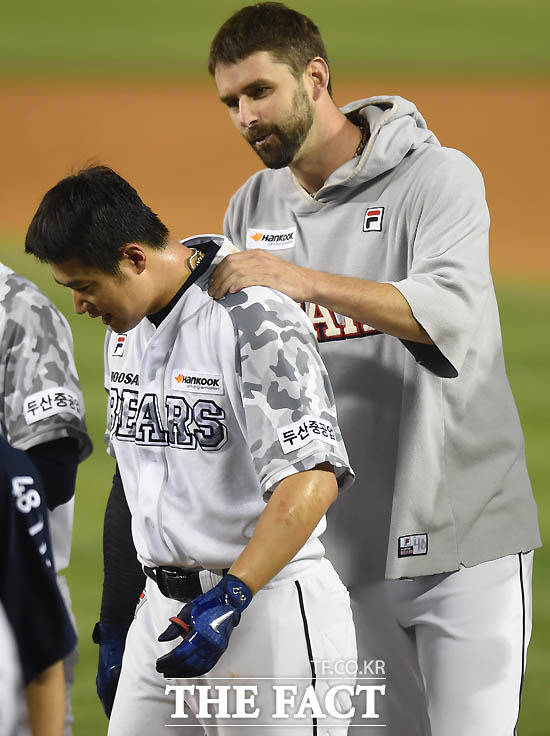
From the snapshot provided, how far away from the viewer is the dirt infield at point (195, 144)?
347 inches

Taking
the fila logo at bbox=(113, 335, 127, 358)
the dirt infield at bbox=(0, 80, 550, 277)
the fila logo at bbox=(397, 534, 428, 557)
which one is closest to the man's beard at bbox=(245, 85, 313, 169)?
the fila logo at bbox=(113, 335, 127, 358)

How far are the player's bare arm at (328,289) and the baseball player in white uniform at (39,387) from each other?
1.65 ft

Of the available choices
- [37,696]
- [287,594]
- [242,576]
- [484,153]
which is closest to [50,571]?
[37,696]

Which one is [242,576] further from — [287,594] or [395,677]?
[395,677]

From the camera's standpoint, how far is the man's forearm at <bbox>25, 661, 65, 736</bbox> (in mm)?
1438

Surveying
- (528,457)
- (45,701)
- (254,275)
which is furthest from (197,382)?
(528,457)

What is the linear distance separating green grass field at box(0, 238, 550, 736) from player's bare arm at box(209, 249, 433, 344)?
1810 mm

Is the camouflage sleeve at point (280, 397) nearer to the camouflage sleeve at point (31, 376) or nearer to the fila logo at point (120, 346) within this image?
the fila logo at point (120, 346)

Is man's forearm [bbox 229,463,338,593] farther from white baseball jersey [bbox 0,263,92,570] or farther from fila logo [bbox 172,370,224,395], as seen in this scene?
white baseball jersey [bbox 0,263,92,570]

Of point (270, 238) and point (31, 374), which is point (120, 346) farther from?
point (270, 238)

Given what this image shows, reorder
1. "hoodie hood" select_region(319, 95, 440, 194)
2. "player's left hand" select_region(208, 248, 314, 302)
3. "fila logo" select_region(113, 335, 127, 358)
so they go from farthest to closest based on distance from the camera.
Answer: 1. "hoodie hood" select_region(319, 95, 440, 194)
2. "fila logo" select_region(113, 335, 127, 358)
3. "player's left hand" select_region(208, 248, 314, 302)

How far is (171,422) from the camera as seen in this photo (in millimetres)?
1958

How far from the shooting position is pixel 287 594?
1.93 meters

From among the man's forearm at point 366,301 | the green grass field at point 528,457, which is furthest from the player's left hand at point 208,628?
the green grass field at point 528,457
